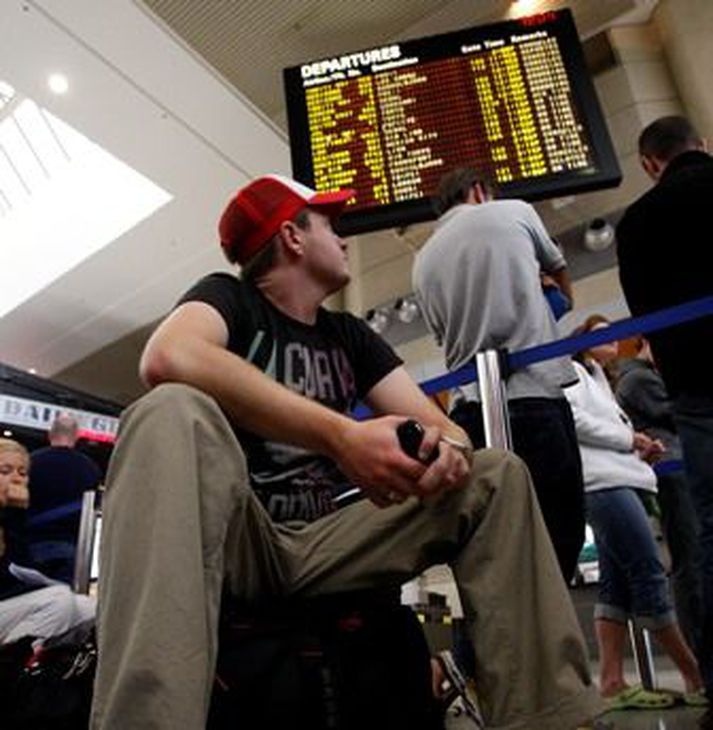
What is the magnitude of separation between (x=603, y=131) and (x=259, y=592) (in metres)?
2.86

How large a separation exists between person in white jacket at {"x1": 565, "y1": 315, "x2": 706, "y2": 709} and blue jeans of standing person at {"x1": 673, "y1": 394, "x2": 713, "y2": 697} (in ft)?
1.84

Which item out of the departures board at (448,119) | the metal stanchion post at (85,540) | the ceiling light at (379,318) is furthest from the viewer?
the ceiling light at (379,318)

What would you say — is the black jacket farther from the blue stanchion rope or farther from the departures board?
the departures board

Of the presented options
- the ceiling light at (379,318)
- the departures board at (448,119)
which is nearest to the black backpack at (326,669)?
the departures board at (448,119)

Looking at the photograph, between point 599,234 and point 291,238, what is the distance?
3.77 m

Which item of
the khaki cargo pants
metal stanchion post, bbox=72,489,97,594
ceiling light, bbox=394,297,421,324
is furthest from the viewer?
ceiling light, bbox=394,297,421,324

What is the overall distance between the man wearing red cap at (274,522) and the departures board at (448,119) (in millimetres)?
2078

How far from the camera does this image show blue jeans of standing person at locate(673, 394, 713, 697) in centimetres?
168

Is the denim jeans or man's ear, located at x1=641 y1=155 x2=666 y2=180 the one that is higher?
man's ear, located at x1=641 y1=155 x2=666 y2=180

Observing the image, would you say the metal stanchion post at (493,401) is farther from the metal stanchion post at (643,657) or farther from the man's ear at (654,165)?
the metal stanchion post at (643,657)

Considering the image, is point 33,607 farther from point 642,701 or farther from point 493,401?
point 642,701

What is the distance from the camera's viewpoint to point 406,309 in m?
Result: 5.47

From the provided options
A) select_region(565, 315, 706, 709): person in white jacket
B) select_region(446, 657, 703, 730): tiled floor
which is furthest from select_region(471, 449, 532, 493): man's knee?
select_region(565, 315, 706, 709): person in white jacket

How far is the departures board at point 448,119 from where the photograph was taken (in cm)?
309
